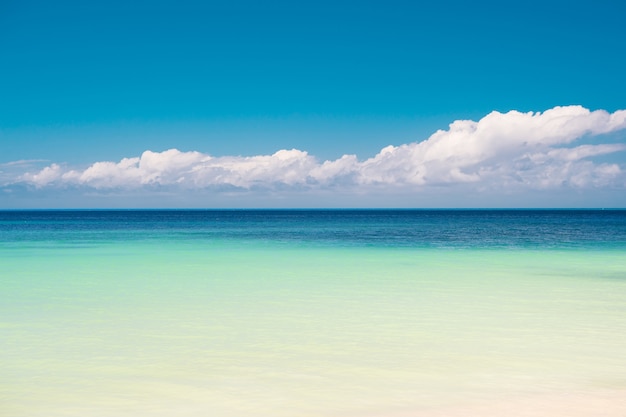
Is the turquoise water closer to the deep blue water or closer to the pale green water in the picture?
the pale green water

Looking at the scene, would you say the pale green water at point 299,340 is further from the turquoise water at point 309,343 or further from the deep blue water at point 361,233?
the deep blue water at point 361,233

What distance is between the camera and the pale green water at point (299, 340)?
6297mm

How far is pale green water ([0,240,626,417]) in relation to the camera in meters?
6.30

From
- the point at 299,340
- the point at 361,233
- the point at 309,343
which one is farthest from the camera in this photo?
the point at 361,233

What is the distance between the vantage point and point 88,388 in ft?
21.5

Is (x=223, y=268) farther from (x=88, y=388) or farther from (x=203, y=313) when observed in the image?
(x=88, y=388)

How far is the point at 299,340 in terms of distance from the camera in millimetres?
8766

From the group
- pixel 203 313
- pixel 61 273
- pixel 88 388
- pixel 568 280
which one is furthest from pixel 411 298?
pixel 61 273

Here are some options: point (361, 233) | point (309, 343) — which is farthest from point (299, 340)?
point (361, 233)

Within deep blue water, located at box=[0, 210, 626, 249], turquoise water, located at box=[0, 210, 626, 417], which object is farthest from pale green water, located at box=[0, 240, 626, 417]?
deep blue water, located at box=[0, 210, 626, 249]

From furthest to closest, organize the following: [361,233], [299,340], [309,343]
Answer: [361,233] < [299,340] < [309,343]

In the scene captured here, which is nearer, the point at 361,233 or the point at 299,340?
the point at 299,340

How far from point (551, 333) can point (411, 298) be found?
12.4 feet

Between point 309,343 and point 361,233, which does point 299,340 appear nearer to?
point 309,343
